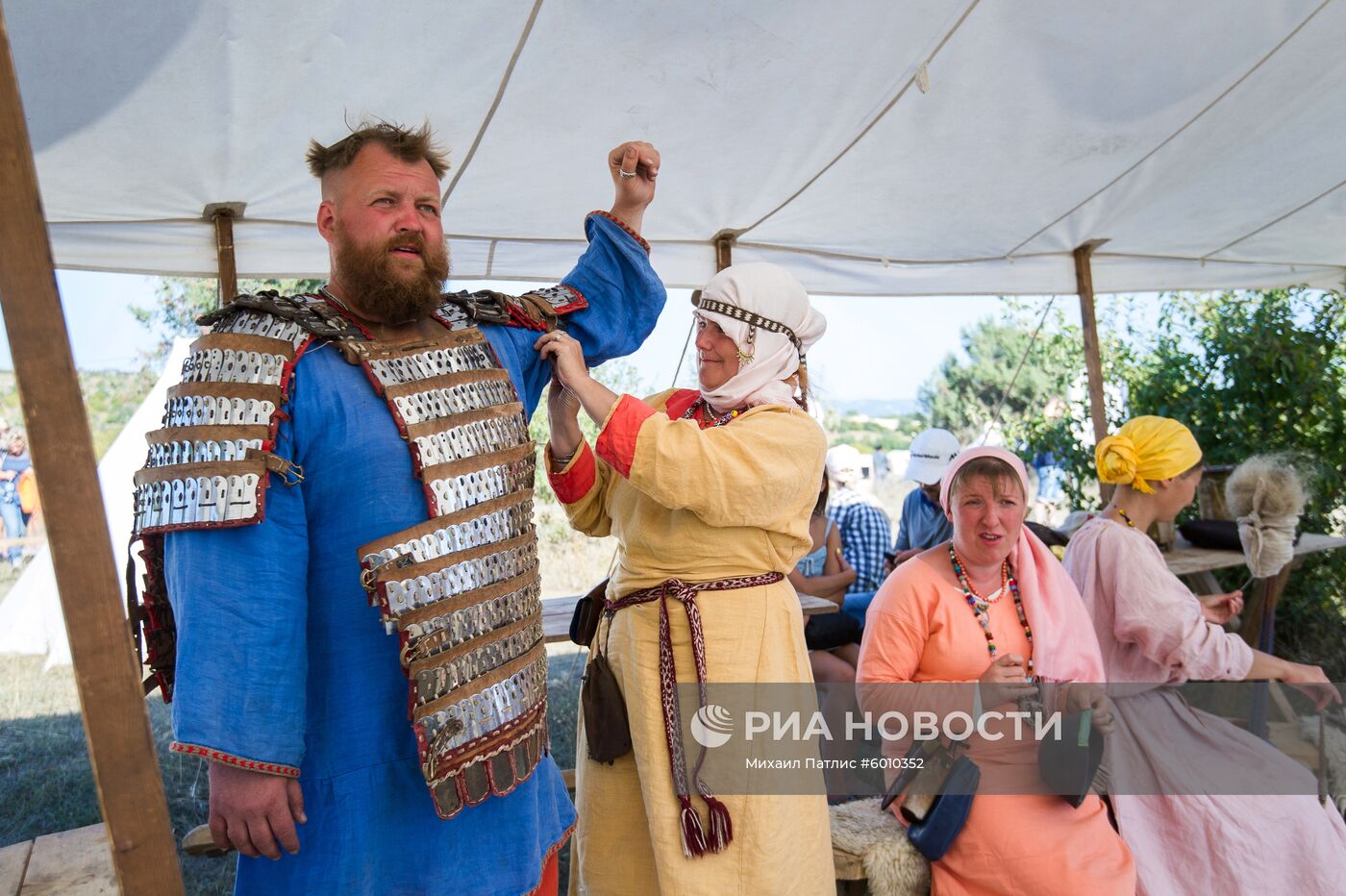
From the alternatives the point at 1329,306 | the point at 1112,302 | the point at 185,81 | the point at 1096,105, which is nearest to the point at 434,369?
the point at 185,81

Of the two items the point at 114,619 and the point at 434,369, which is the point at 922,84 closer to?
the point at 434,369

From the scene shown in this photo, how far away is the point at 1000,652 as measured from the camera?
2.58 metres

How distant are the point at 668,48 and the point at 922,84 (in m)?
0.85

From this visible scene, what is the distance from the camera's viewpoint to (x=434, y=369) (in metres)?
1.63

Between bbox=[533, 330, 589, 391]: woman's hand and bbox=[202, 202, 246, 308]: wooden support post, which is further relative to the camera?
bbox=[202, 202, 246, 308]: wooden support post

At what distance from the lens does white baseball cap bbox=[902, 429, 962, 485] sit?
16.9 feet

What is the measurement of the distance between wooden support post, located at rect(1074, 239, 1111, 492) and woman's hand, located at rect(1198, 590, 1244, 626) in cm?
188

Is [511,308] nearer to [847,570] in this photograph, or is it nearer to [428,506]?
[428,506]

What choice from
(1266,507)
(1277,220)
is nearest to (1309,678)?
(1266,507)

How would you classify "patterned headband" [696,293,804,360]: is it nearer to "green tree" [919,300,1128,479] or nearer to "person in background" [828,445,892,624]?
"person in background" [828,445,892,624]

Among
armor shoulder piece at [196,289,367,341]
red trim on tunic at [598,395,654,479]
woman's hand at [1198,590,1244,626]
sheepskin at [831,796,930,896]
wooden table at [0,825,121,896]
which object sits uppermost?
armor shoulder piece at [196,289,367,341]

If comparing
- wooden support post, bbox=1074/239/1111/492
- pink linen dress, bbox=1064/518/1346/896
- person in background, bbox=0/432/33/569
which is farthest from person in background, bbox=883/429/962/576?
person in background, bbox=0/432/33/569

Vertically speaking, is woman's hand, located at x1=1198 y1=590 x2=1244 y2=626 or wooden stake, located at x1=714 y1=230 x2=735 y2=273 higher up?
wooden stake, located at x1=714 y1=230 x2=735 y2=273

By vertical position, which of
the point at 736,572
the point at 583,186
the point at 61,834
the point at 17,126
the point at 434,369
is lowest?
the point at 61,834
